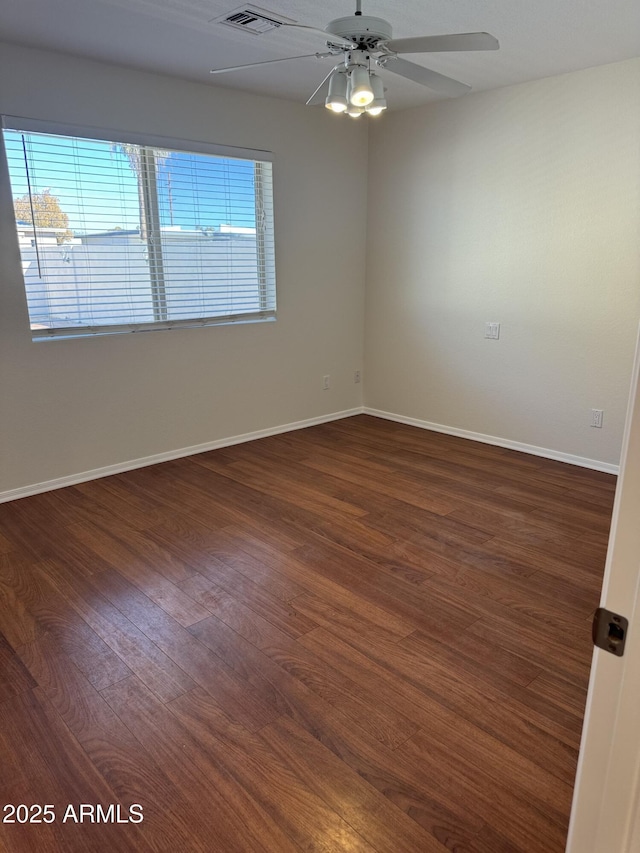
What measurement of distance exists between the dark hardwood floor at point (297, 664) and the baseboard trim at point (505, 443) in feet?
1.34

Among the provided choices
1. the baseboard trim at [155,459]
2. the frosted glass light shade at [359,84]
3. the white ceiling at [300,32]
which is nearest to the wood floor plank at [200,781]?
the baseboard trim at [155,459]

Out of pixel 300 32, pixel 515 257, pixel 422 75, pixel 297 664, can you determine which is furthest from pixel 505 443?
pixel 300 32

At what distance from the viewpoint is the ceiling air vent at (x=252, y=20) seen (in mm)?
2623

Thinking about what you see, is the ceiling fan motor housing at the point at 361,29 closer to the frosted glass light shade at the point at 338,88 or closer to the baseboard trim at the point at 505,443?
the frosted glass light shade at the point at 338,88

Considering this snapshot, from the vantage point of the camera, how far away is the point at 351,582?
2.61 meters

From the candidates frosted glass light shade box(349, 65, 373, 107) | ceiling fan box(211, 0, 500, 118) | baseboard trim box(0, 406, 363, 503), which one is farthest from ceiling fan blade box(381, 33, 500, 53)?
baseboard trim box(0, 406, 363, 503)

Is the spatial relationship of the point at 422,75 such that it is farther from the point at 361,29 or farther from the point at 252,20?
the point at 252,20

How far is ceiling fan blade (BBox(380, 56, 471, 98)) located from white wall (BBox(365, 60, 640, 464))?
5.21 feet

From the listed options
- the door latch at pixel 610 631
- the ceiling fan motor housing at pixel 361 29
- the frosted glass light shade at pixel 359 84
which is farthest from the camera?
the frosted glass light shade at pixel 359 84

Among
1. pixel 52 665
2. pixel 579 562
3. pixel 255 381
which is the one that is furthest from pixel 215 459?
pixel 579 562

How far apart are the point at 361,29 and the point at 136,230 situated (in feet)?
7.25

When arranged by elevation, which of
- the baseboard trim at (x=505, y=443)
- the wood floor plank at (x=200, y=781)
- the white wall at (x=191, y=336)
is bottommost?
the wood floor plank at (x=200, y=781)

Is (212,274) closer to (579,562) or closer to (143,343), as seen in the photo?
(143,343)

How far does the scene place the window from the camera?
335 cm
